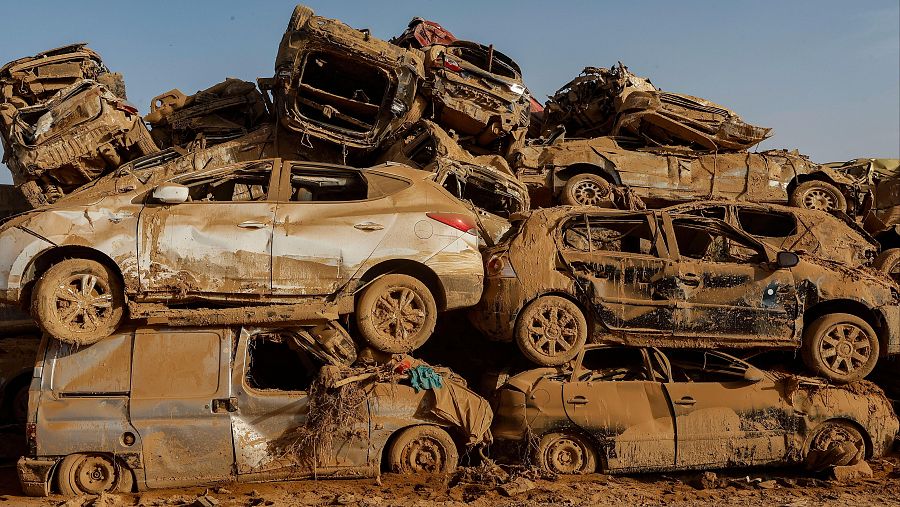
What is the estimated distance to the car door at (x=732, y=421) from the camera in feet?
24.3

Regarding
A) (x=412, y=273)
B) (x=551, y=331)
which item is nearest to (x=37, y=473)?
(x=412, y=273)

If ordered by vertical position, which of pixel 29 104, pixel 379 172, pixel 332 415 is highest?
pixel 29 104

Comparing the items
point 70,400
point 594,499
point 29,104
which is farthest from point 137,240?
point 29,104

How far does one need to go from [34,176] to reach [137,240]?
492cm

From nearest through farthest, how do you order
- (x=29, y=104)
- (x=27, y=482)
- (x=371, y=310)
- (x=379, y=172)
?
(x=27, y=482) < (x=371, y=310) < (x=379, y=172) < (x=29, y=104)

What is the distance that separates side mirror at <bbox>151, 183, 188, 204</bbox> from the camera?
6.88 metres

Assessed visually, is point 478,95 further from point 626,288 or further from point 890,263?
point 890,263

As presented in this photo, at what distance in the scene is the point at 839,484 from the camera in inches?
294

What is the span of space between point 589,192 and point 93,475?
7.99 m

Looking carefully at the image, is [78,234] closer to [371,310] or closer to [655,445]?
[371,310]

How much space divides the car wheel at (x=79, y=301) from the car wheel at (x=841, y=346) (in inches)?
274

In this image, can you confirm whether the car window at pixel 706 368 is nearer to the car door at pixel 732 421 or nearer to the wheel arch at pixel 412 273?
the car door at pixel 732 421

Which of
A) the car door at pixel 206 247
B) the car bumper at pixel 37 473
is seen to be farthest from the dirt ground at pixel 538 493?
the car door at pixel 206 247

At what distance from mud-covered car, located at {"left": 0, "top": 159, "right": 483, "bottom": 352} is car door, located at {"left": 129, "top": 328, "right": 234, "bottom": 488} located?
0.58 meters
